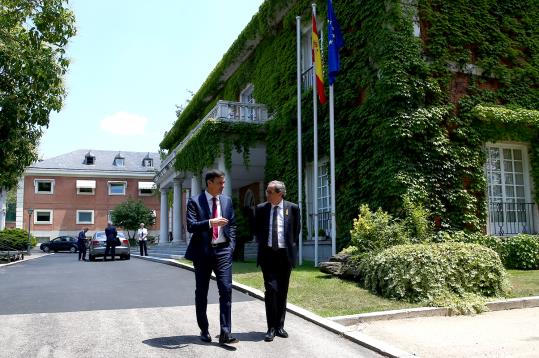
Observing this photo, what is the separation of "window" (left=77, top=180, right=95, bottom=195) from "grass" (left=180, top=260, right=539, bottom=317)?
44.7 meters

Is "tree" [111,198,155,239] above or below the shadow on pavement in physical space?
above

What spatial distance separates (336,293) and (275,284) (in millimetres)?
2860

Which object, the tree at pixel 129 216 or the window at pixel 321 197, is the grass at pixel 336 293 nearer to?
the window at pixel 321 197

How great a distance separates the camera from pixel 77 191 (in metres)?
51.5

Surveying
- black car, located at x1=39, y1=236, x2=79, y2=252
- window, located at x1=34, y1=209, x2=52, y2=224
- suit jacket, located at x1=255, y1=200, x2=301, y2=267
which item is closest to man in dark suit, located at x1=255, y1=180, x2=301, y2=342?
suit jacket, located at x1=255, y1=200, x2=301, y2=267

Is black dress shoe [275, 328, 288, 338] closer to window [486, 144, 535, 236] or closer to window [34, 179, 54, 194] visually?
window [486, 144, 535, 236]

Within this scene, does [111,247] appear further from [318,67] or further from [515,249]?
[515,249]

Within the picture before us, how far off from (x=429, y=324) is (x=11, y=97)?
36.7ft

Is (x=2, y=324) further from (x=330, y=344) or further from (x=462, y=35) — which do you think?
(x=462, y=35)

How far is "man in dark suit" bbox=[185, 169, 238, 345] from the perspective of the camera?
5.45 m

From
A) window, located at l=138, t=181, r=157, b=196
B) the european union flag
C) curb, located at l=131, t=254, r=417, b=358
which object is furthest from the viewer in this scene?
window, located at l=138, t=181, r=157, b=196

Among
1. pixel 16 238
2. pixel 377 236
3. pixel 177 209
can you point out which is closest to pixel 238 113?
pixel 377 236

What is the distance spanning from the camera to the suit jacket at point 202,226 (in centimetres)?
555

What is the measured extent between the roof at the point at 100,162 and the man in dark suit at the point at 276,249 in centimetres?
4741
